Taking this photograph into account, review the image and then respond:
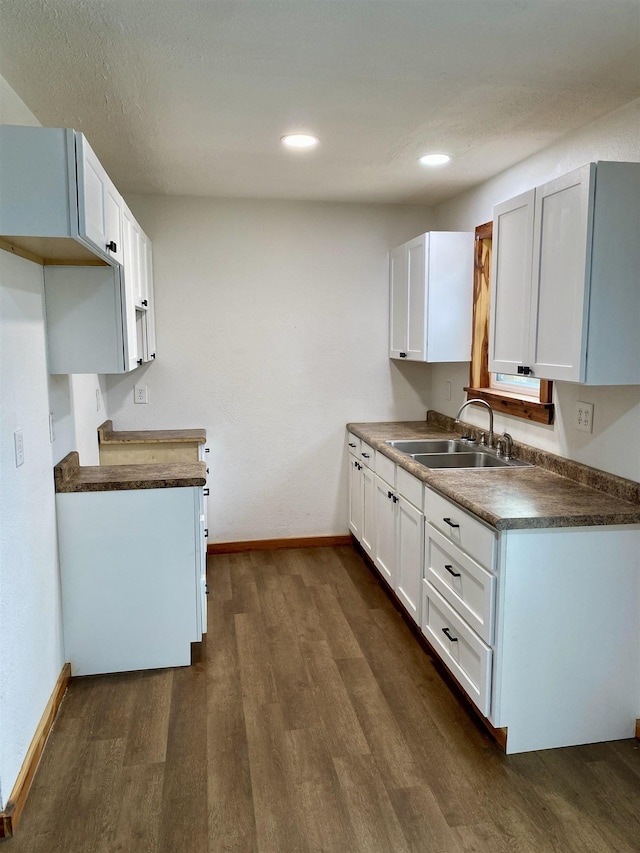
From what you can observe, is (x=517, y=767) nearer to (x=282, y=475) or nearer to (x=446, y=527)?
(x=446, y=527)

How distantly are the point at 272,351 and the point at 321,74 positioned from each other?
2313 mm

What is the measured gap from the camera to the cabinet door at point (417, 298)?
147 inches

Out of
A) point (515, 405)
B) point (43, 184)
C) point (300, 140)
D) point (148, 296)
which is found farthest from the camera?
point (148, 296)

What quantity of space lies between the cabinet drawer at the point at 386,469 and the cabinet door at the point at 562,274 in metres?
1.09

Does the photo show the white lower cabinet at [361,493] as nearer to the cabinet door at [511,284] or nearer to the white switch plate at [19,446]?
the cabinet door at [511,284]

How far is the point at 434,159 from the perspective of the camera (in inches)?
125

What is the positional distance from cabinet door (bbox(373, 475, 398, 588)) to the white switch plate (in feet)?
6.05

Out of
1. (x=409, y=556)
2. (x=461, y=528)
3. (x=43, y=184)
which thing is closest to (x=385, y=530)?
(x=409, y=556)

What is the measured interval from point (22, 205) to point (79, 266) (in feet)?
2.27

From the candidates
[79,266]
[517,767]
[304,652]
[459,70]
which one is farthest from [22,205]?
[517,767]

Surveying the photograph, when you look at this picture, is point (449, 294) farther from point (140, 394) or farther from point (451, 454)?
point (140, 394)

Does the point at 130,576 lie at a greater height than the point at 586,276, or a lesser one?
lesser

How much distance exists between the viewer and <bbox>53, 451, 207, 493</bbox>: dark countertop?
A: 2680 mm

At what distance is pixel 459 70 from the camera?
2084 mm
